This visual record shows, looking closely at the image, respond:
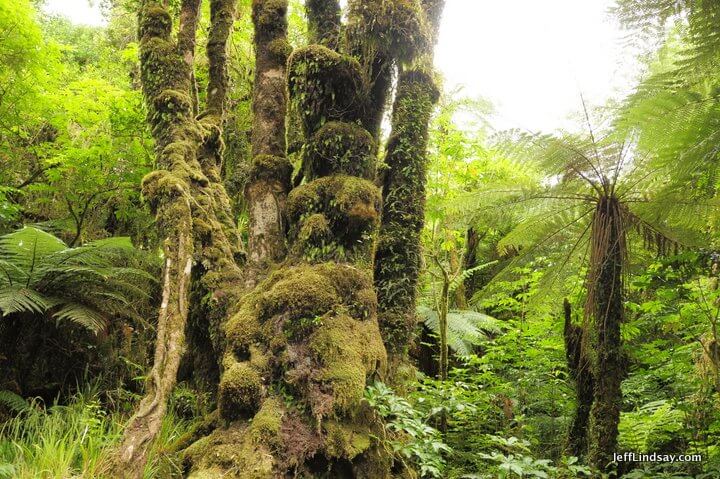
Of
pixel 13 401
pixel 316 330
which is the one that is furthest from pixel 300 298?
pixel 13 401

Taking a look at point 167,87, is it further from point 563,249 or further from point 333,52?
point 563,249

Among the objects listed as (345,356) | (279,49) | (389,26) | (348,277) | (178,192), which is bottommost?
(345,356)

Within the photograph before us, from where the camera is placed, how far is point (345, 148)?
389cm

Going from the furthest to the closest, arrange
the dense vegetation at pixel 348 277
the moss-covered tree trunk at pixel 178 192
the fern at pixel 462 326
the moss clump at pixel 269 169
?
1. the fern at pixel 462 326
2. the moss clump at pixel 269 169
3. the dense vegetation at pixel 348 277
4. the moss-covered tree trunk at pixel 178 192

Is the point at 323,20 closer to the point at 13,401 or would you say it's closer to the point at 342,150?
the point at 342,150

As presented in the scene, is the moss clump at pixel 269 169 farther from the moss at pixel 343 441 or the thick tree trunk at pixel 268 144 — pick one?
the moss at pixel 343 441

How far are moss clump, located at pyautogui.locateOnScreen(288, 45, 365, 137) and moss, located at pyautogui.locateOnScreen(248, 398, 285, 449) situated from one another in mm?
2186

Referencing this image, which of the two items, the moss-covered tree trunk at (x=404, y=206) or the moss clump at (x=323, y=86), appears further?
the moss-covered tree trunk at (x=404, y=206)

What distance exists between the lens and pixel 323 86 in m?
3.95

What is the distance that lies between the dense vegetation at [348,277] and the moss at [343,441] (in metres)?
0.01

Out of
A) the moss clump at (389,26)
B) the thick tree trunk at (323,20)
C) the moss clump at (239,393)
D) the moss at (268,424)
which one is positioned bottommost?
the moss at (268,424)

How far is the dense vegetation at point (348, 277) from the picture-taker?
3.02 m

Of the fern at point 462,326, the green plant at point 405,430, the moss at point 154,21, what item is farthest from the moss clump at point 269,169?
the fern at point 462,326

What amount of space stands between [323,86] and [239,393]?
240 centimetres
